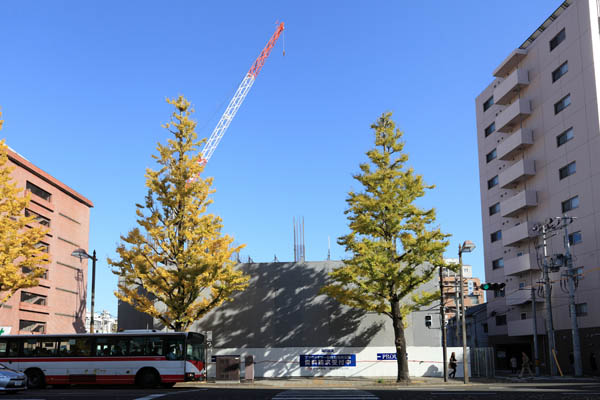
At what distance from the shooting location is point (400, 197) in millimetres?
33188

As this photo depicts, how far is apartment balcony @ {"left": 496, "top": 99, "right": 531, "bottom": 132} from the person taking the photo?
53312 millimetres

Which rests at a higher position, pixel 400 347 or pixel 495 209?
pixel 495 209

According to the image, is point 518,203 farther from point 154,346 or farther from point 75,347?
point 75,347

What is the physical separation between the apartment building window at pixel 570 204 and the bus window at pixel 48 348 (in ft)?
125

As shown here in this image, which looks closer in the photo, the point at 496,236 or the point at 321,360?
the point at 321,360

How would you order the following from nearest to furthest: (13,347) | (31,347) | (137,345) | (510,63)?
(137,345)
(31,347)
(13,347)
(510,63)

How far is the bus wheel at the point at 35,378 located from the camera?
27641 mm

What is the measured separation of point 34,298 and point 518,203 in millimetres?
47263

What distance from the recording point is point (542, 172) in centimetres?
5141

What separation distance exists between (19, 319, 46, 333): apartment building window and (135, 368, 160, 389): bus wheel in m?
33.3

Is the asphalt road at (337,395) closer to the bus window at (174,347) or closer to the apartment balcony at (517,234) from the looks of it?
the bus window at (174,347)

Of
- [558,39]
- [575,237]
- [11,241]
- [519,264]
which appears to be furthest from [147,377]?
[558,39]

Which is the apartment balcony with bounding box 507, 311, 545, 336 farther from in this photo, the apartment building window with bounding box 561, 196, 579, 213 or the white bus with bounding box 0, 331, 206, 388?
the white bus with bounding box 0, 331, 206, 388

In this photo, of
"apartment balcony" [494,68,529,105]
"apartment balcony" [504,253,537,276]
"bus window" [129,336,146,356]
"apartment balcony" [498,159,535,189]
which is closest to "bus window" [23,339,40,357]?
"bus window" [129,336,146,356]
